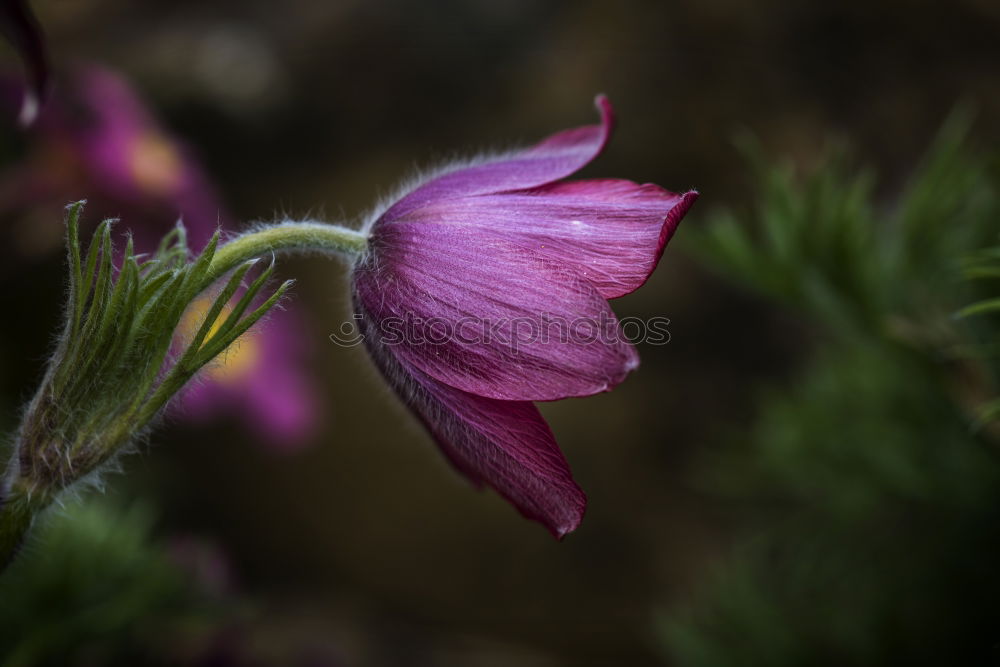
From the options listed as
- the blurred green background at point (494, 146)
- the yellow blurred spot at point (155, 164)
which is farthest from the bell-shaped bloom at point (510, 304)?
the blurred green background at point (494, 146)

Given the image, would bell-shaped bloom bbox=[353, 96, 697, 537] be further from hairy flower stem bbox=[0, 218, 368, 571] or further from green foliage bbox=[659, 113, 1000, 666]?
green foliage bbox=[659, 113, 1000, 666]

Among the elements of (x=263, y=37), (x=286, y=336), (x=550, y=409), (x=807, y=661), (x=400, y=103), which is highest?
(x=263, y=37)

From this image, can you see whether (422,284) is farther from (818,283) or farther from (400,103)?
(400,103)

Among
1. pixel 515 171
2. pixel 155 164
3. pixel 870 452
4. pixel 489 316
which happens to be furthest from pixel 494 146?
pixel 489 316

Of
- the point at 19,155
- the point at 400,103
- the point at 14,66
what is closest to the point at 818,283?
the point at 14,66

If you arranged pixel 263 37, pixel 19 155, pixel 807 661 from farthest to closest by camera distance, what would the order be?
pixel 263 37, pixel 19 155, pixel 807 661

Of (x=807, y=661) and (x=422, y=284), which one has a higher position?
(x=422, y=284)

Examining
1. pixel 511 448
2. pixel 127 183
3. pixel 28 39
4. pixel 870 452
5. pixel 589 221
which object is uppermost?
pixel 28 39

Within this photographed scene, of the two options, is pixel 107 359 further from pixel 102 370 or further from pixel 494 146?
pixel 494 146
